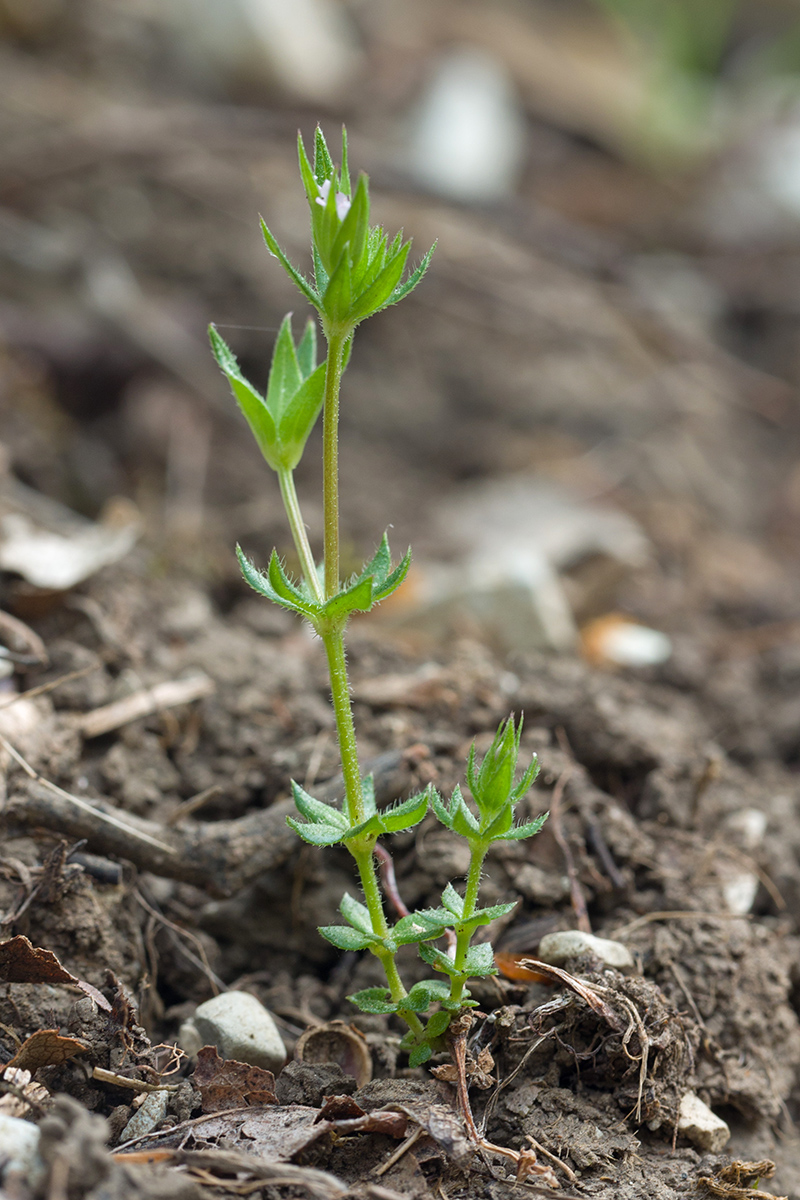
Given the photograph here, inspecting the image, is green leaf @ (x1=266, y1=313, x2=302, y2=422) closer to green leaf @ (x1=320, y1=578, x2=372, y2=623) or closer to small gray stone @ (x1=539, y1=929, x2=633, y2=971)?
green leaf @ (x1=320, y1=578, x2=372, y2=623)

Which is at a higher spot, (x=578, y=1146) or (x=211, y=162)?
(x=211, y=162)

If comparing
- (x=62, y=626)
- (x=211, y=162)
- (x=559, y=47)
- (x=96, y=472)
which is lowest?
(x=62, y=626)

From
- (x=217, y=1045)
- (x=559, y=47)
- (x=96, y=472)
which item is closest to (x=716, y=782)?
(x=217, y=1045)

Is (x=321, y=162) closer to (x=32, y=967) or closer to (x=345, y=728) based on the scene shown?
(x=345, y=728)

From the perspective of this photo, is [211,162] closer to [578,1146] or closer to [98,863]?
[98,863]

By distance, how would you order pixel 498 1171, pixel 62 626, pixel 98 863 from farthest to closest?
1. pixel 62 626
2. pixel 98 863
3. pixel 498 1171

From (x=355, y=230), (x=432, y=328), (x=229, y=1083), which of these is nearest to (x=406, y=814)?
(x=229, y=1083)
